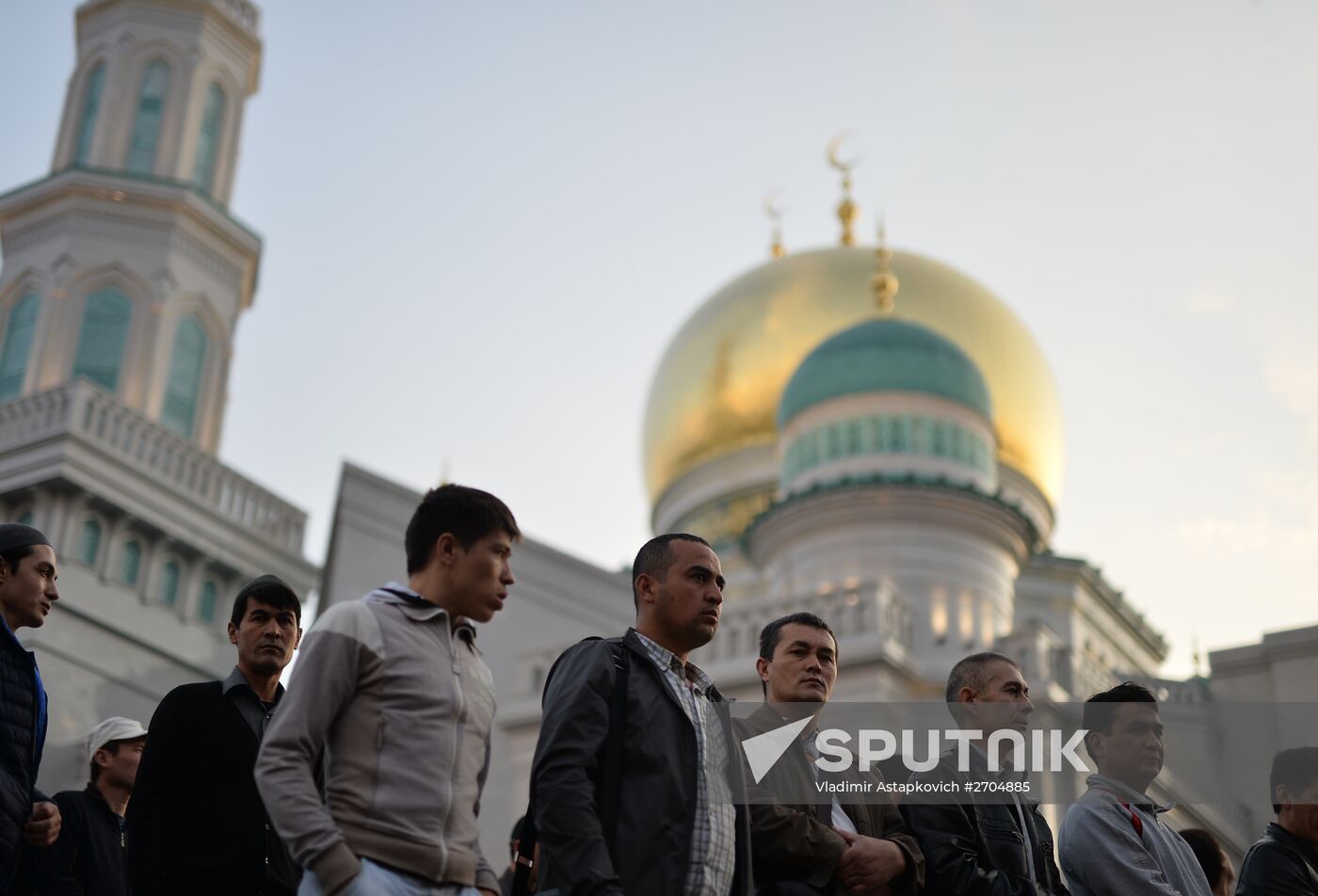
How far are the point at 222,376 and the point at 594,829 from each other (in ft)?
66.9

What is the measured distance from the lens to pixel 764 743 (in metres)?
5.06

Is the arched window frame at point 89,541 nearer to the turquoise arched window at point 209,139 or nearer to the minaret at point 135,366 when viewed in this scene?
the minaret at point 135,366

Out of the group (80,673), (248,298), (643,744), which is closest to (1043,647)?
(80,673)

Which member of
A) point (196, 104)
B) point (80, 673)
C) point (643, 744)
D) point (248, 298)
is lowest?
point (643, 744)

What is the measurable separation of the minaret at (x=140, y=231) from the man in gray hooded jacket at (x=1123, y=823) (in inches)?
671

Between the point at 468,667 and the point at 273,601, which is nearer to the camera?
the point at 468,667

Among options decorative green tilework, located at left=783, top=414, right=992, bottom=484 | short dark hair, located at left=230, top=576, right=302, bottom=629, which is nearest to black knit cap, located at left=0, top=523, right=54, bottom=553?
short dark hair, located at left=230, top=576, right=302, bottom=629

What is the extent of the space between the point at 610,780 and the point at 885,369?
16.3 metres

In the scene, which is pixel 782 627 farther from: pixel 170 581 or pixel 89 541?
pixel 170 581

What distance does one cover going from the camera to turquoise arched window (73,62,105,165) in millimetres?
23656

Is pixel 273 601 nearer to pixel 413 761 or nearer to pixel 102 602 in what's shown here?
pixel 413 761

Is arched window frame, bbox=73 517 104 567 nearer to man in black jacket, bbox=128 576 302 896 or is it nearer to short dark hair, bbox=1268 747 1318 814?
man in black jacket, bbox=128 576 302 896

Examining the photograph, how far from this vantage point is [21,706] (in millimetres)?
4828

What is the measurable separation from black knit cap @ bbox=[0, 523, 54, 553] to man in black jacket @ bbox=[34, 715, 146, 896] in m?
0.81
